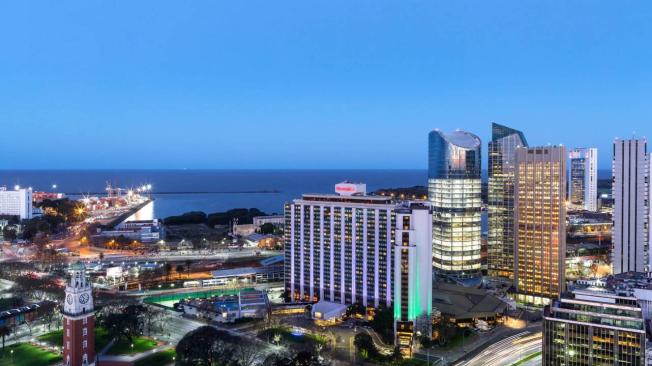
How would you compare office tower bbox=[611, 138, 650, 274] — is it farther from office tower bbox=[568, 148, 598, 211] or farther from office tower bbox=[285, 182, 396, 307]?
office tower bbox=[568, 148, 598, 211]

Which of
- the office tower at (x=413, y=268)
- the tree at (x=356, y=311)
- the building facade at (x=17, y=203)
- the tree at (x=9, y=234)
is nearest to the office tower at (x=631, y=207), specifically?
the office tower at (x=413, y=268)

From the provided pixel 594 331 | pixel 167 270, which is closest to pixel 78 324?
pixel 167 270

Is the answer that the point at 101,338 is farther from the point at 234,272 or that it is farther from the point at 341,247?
the point at 234,272

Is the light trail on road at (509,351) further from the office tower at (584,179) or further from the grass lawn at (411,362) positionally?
the office tower at (584,179)

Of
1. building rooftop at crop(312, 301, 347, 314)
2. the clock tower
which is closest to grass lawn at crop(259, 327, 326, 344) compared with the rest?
Answer: building rooftop at crop(312, 301, 347, 314)

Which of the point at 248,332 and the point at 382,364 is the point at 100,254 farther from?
the point at 382,364

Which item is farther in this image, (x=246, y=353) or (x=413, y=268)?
(x=413, y=268)
